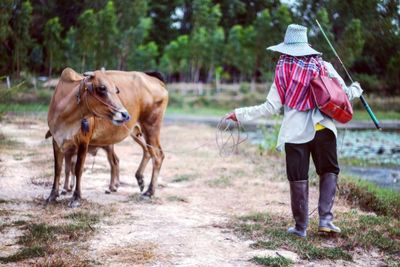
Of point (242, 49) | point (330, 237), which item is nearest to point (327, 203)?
point (330, 237)

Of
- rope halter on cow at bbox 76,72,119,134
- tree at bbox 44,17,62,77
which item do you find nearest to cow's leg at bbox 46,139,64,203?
rope halter on cow at bbox 76,72,119,134

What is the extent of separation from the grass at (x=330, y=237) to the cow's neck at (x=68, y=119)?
96.5 inches

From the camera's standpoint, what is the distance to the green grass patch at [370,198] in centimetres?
743

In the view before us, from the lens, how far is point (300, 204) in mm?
5766

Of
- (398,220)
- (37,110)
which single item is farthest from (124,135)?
(37,110)

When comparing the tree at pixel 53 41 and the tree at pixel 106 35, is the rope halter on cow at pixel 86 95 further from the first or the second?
the tree at pixel 53 41

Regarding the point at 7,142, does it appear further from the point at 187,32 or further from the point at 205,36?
the point at 187,32

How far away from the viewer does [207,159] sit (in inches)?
483

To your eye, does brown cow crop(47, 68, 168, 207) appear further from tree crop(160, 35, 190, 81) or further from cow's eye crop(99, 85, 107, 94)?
tree crop(160, 35, 190, 81)

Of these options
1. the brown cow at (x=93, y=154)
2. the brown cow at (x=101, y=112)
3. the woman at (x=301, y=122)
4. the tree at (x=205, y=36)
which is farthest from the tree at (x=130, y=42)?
the woman at (x=301, y=122)

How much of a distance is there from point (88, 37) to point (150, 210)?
1878 centimetres

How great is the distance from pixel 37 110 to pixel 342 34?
9.99 meters

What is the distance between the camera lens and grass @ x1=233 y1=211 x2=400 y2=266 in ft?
17.6

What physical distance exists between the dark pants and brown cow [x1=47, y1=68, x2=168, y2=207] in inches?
86.3
